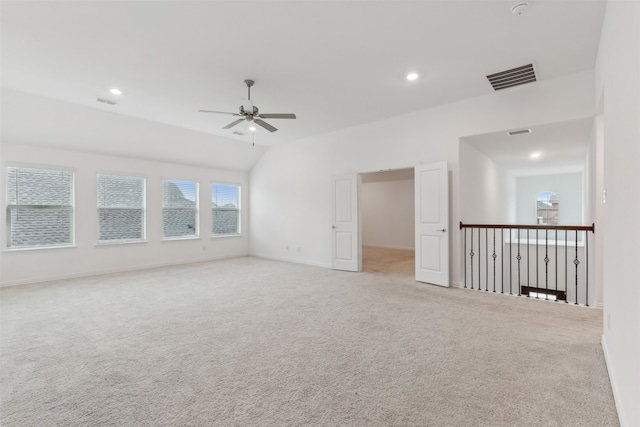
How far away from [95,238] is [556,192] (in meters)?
13.8

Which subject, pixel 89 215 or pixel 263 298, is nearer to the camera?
pixel 263 298

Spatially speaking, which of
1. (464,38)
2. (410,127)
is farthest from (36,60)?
(410,127)

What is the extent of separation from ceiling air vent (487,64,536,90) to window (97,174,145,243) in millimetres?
7113

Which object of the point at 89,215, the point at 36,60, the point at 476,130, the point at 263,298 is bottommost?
the point at 263,298

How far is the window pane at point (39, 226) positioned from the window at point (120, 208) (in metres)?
0.55

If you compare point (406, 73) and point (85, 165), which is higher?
point (406, 73)

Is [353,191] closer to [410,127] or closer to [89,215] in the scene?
[410,127]

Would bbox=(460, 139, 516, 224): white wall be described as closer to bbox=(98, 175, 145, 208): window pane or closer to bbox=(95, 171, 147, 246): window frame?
bbox=(95, 171, 147, 246): window frame

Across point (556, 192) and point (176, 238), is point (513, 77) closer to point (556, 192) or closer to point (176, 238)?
point (176, 238)

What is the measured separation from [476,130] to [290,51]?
3.16 meters

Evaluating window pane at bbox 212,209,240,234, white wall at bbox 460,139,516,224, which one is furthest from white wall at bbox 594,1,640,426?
window pane at bbox 212,209,240,234

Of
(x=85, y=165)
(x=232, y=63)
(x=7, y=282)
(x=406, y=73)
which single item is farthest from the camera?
(x=85, y=165)

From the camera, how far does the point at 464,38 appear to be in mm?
3012

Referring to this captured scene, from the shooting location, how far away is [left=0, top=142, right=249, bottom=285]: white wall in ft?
16.7
